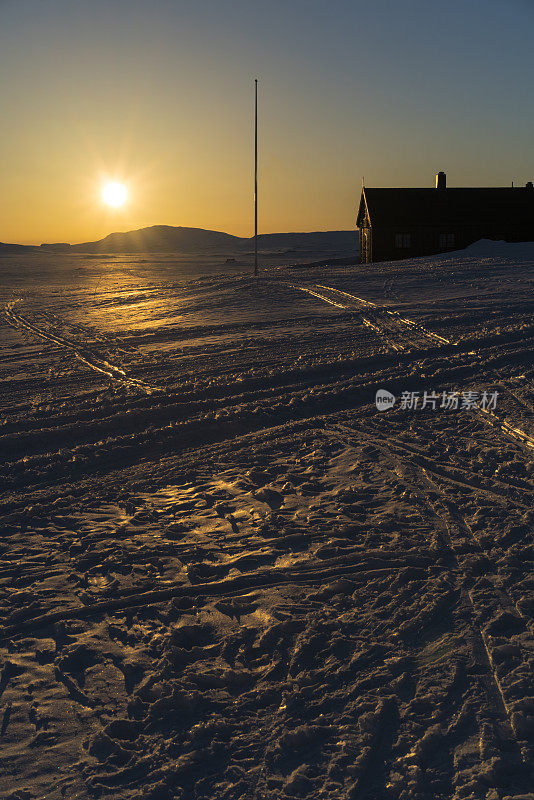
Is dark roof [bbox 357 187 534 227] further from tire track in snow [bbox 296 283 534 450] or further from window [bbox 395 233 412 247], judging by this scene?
tire track in snow [bbox 296 283 534 450]

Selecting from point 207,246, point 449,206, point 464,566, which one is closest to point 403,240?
point 449,206

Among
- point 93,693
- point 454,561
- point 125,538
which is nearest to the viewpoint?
point 93,693

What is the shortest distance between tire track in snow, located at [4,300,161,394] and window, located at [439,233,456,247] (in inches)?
1098

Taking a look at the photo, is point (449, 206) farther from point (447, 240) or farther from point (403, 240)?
point (403, 240)

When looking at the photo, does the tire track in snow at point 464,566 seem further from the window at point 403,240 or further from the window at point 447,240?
the window at point 447,240

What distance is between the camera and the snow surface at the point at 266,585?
132 inches

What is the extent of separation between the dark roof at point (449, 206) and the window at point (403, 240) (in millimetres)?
668

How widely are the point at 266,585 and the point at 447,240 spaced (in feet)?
123

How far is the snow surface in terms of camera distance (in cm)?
335

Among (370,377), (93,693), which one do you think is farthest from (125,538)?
(370,377)

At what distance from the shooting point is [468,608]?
4457 millimetres

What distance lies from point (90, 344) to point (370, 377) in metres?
6.67

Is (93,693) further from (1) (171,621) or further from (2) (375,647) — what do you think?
(2) (375,647)

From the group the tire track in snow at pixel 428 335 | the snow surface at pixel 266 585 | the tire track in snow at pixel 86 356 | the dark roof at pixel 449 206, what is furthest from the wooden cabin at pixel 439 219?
the snow surface at pixel 266 585
